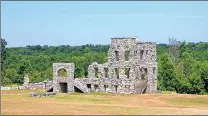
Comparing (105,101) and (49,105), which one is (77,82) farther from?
(49,105)

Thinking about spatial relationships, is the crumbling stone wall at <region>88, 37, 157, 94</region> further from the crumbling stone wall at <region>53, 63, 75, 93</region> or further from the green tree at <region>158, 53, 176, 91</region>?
the green tree at <region>158, 53, 176, 91</region>

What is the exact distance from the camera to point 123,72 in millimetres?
67062

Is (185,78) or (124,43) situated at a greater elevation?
(124,43)

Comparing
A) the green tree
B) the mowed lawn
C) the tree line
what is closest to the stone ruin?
the mowed lawn

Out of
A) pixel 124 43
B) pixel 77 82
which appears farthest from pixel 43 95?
pixel 124 43

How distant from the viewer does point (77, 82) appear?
6888 centimetres

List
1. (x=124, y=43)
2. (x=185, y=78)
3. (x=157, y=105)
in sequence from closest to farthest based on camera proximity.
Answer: (x=157, y=105), (x=124, y=43), (x=185, y=78)

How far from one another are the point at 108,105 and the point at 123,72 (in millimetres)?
15629

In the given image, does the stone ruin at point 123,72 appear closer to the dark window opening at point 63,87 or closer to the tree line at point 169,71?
the dark window opening at point 63,87

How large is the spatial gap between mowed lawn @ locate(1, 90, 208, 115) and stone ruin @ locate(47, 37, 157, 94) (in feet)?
10.1

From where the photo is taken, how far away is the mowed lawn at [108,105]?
45.4 metres

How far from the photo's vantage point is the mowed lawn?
1789 inches

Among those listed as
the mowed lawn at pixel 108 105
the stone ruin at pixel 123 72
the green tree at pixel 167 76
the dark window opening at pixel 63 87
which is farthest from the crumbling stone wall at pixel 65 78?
the green tree at pixel 167 76

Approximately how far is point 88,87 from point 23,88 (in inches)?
428
